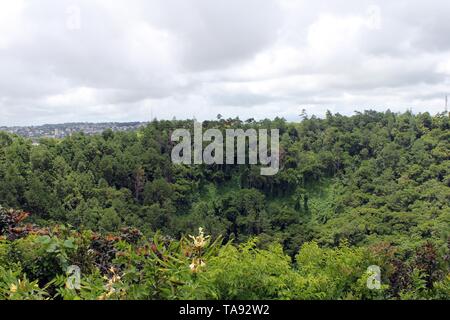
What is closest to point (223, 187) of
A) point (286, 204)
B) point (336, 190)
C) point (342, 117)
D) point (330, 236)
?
point (286, 204)

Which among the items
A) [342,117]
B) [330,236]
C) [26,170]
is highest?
[342,117]

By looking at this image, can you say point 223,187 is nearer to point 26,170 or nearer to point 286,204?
point 286,204

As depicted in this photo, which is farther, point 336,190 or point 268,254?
point 336,190

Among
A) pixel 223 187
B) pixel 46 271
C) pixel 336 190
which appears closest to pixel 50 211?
pixel 223 187

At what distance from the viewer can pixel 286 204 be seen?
48.4 meters

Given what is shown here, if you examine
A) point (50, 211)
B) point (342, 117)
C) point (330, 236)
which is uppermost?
point (342, 117)

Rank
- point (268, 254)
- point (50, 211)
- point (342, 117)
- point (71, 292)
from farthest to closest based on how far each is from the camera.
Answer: point (342, 117) < point (50, 211) < point (268, 254) < point (71, 292)

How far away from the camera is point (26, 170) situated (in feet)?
128

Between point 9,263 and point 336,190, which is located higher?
point 9,263
